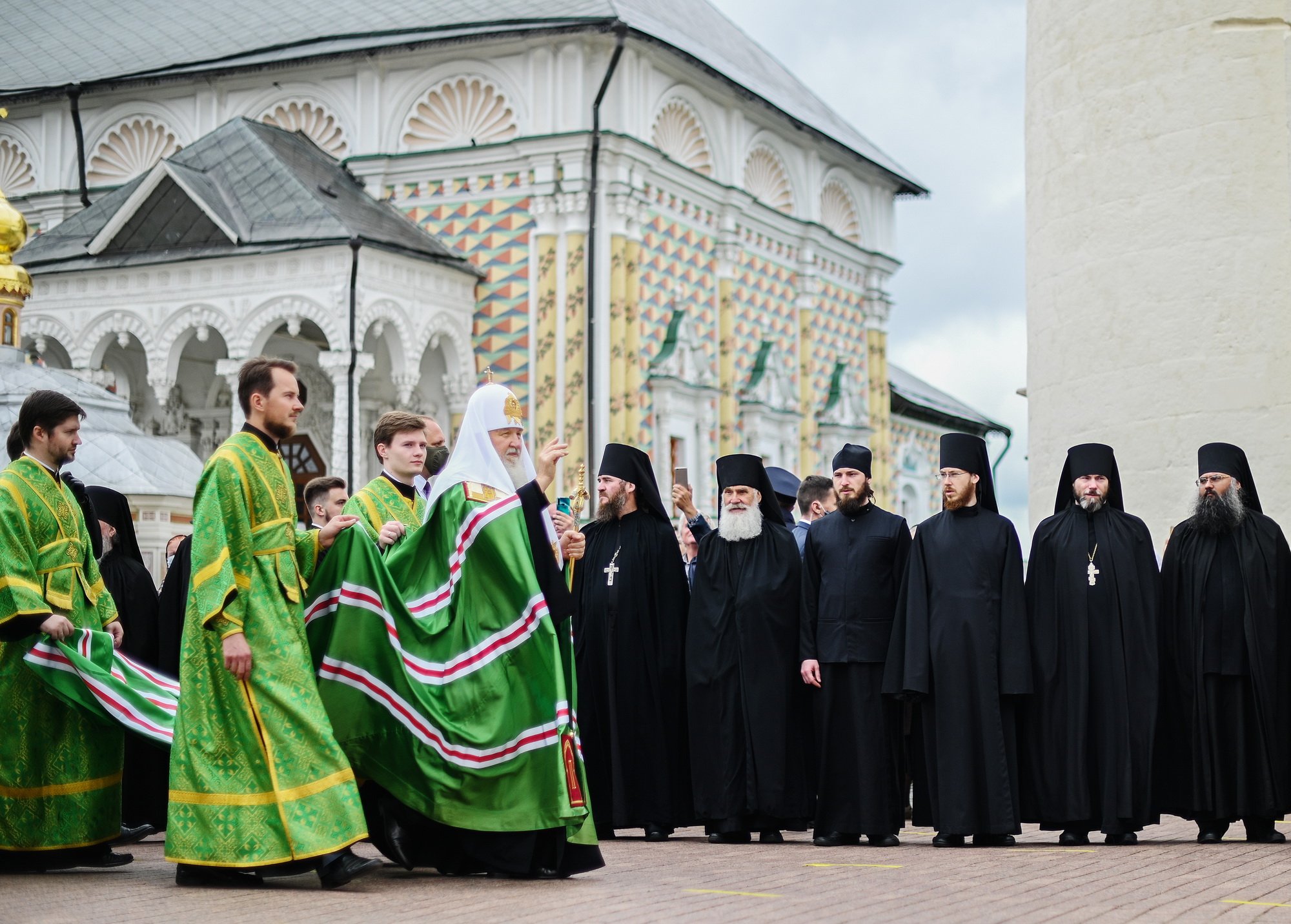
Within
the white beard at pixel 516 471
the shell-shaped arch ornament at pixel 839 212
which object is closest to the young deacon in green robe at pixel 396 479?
the white beard at pixel 516 471

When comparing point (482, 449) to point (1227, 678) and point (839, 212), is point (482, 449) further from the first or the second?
point (839, 212)

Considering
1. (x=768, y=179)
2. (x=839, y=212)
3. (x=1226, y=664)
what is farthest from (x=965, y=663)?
(x=839, y=212)

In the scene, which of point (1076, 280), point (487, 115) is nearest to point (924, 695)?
point (1076, 280)

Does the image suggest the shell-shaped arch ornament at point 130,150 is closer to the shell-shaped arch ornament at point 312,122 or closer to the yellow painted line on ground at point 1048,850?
the shell-shaped arch ornament at point 312,122

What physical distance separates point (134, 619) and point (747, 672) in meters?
3.35

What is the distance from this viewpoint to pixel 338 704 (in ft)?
22.3

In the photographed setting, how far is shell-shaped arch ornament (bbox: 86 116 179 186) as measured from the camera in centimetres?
2756

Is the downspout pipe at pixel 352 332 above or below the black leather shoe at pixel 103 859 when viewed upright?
above

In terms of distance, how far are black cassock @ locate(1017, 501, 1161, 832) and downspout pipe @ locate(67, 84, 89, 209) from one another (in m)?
22.0

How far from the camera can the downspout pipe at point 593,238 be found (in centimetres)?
2406

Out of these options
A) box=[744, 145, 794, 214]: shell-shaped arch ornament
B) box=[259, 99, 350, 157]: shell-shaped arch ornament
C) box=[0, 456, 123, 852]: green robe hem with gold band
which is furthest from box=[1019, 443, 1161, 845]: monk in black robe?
box=[744, 145, 794, 214]: shell-shaped arch ornament

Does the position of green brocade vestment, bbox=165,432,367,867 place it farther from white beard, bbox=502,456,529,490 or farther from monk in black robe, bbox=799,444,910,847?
monk in black robe, bbox=799,444,910,847

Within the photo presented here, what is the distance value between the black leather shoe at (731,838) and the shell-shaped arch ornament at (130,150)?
2075 cm

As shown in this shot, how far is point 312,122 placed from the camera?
26422 mm
